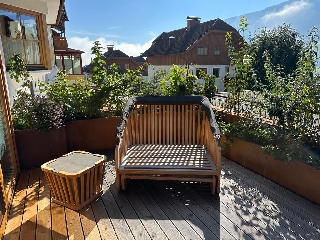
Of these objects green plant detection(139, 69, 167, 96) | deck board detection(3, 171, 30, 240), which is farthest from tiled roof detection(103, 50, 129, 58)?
deck board detection(3, 171, 30, 240)

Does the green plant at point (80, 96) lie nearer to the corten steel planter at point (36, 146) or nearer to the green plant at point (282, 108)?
the corten steel planter at point (36, 146)

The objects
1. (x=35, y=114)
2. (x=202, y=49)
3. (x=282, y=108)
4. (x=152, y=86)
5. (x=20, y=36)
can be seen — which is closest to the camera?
(x=282, y=108)

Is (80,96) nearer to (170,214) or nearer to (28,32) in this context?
(170,214)

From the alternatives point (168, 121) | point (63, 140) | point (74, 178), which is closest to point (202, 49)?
point (168, 121)

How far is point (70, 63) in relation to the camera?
20250 mm

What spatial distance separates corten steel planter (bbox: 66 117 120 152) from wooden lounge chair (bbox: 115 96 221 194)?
87cm

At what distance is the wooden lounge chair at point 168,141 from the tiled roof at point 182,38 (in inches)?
806

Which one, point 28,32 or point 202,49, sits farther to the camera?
point 202,49

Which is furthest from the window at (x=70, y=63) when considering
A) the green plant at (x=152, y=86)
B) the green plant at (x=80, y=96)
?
the green plant at (x=80, y=96)

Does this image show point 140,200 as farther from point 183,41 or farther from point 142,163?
point 183,41

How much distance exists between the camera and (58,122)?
3.64m

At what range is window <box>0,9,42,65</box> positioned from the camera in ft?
16.4

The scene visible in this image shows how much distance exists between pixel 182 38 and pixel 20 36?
Answer: 70.8 feet

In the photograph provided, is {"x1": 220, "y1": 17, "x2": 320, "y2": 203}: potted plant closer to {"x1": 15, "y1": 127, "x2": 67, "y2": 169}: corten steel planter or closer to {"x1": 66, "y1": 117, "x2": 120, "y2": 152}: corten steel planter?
{"x1": 66, "y1": 117, "x2": 120, "y2": 152}: corten steel planter
